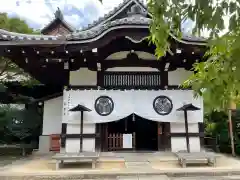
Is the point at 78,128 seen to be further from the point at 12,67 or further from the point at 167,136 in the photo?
the point at 12,67

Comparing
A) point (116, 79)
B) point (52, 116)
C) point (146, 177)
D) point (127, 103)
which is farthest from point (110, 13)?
point (146, 177)

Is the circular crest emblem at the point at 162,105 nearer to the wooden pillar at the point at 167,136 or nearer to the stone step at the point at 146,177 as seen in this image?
the wooden pillar at the point at 167,136

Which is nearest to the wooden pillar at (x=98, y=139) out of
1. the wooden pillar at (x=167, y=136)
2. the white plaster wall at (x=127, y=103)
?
the white plaster wall at (x=127, y=103)

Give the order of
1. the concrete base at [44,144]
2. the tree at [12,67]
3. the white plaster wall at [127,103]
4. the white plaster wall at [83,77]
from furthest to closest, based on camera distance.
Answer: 1. the tree at [12,67]
2. the concrete base at [44,144]
3. the white plaster wall at [83,77]
4. the white plaster wall at [127,103]

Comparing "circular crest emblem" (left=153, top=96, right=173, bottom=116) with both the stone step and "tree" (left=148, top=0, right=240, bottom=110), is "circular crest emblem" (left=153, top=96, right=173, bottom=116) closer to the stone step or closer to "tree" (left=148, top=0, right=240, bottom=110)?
the stone step

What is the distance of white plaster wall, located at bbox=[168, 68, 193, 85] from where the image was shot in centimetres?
848

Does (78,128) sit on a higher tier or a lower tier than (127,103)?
lower

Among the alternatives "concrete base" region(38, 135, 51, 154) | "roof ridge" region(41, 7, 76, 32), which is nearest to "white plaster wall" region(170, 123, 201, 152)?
"concrete base" region(38, 135, 51, 154)

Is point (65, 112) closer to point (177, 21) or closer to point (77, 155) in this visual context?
point (77, 155)

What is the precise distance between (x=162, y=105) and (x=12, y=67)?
7.28 metres

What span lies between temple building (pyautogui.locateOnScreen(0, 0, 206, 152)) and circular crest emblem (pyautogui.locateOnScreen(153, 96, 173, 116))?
33mm

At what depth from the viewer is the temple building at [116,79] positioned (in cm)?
745

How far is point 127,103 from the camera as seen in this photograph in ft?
26.6

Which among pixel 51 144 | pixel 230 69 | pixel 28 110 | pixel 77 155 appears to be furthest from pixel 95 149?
pixel 230 69
